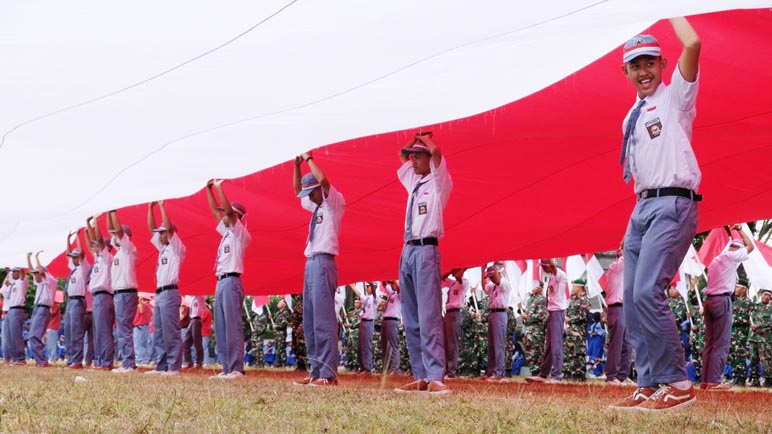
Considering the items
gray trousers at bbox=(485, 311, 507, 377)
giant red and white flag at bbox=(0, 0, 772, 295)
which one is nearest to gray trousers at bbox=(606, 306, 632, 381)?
giant red and white flag at bbox=(0, 0, 772, 295)

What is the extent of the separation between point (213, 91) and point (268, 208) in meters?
4.34

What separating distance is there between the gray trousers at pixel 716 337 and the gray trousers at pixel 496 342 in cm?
364

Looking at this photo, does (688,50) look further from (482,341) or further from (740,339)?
(482,341)

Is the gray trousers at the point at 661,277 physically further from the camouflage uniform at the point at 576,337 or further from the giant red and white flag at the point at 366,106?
the camouflage uniform at the point at 576,337

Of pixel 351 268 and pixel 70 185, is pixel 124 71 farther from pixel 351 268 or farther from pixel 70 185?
pixel 351 268

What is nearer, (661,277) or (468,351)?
(661,277)

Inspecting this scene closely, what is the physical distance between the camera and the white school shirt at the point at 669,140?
4.04m

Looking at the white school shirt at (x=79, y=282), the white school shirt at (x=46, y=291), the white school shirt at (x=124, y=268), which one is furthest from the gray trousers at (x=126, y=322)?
the white school shirt at (x=46, y=291)

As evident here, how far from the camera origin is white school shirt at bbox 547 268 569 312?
11227mm

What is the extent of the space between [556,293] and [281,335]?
30.0 ft

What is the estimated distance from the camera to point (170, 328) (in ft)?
30.3

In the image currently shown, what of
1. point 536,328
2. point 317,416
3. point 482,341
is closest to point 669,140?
point 317,416

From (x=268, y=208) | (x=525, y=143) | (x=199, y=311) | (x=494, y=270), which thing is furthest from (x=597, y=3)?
(x=199, y=311)

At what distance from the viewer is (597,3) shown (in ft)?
13.0
